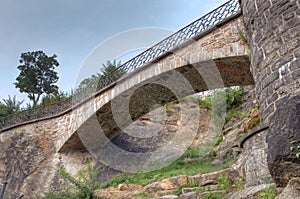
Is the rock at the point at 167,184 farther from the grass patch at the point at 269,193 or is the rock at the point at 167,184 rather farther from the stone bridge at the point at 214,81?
the grass patch at the point at 269,193

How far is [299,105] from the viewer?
311 cm

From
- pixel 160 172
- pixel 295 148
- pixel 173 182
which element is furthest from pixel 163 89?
pixel 295 148

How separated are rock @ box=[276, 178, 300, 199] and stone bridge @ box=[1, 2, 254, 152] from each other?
4.08m

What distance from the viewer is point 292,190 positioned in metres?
2.88

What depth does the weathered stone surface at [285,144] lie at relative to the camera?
297 centimetres

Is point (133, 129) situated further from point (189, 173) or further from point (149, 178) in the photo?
point (189, 173)

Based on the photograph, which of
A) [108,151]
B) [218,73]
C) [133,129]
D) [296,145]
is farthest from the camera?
[133,129]

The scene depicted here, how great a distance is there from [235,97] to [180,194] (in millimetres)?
7016

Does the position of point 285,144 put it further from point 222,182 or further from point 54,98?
point 54,98

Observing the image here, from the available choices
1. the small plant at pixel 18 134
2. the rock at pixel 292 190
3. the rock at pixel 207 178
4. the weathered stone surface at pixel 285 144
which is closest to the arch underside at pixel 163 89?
the small plant at pixel 18 134

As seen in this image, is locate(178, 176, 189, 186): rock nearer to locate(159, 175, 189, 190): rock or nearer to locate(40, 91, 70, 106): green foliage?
locate(159, 175, 189, 190): rock

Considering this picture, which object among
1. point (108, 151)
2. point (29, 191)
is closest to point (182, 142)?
point (108, 151)

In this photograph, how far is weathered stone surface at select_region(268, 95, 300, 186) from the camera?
2.97m

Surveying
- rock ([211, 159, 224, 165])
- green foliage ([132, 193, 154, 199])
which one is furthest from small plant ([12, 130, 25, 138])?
rock ([211, 159, 224, 165])
